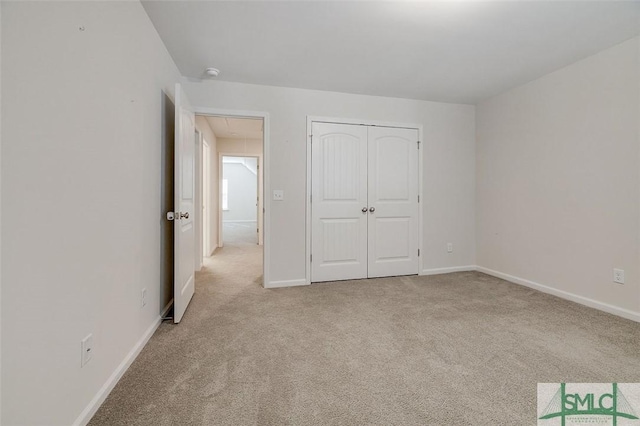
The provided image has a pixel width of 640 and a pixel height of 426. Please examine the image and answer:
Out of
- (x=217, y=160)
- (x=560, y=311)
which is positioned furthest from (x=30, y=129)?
(x=217, y=160)

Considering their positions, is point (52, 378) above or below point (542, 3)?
below

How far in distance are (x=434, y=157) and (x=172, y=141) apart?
10.7 ft

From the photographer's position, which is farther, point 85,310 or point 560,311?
point 560,311

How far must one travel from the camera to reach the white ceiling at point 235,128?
4.95 metres

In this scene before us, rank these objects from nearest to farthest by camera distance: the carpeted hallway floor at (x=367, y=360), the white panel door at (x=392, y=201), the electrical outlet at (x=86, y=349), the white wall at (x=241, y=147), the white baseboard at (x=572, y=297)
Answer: the electrical outlet at (x=86, y=349), the carpeted hallway floor at (x=367, y=360), the white baseboard at (x=572, y=297), the white panel door at (x=392, y=201), the white wall at (x=241, y=147)

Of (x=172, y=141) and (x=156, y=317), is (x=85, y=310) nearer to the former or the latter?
(x=156, y=317)

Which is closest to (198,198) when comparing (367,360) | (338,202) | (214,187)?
(214,187)

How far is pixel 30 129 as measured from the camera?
3.31ft

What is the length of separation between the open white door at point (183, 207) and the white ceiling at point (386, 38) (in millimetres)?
564

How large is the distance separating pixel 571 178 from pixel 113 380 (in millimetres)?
4126

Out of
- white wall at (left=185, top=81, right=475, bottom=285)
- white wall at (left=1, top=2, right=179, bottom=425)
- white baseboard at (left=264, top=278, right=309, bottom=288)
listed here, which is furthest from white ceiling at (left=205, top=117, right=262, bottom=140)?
white wall at (left=1, top=2, right=179, bottom=425)

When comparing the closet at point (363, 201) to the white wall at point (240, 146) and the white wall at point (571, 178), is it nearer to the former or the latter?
the white wall at point (571, 178)

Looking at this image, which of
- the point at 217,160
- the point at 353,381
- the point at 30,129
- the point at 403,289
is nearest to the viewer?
the point at 30,129

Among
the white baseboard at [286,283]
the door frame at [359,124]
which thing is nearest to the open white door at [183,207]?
the white baseboard at [286,283]
